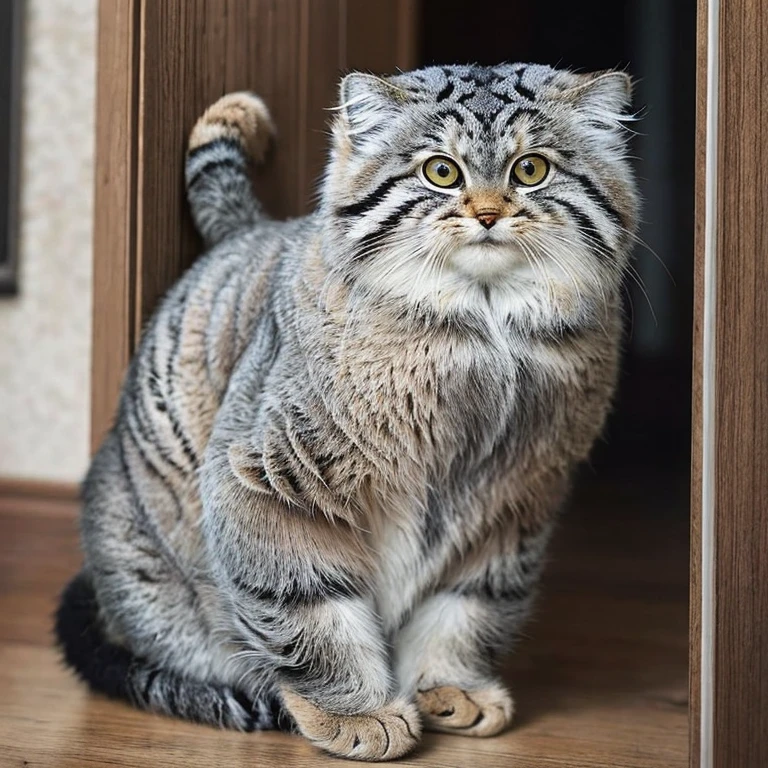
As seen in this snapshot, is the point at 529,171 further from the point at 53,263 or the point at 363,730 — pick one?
the point at 53,263

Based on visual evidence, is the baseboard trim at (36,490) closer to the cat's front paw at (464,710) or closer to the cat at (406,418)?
the cat at (406,418)

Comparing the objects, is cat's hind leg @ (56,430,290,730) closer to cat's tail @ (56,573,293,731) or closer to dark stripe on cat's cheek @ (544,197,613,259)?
cat's tail @ (56,573,293,731)

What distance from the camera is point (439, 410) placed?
1.20 m

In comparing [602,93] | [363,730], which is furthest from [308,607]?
[602,93]

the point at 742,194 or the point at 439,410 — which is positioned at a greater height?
the point at 742,194

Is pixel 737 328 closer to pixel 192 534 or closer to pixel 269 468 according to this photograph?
pixel 269 468

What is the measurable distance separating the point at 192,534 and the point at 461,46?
2603 mm

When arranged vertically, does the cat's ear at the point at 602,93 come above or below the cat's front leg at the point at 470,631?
above

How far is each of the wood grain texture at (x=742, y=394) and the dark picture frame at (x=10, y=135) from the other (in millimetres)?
1561

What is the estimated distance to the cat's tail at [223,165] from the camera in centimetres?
157

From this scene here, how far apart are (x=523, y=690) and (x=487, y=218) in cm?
74

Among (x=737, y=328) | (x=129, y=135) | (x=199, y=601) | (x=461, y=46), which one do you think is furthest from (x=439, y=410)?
(x=461, y=46)

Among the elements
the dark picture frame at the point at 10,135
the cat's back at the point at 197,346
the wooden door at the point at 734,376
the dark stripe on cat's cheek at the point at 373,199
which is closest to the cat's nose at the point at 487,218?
the dark stripe on cat's cheek at the point at 373,199

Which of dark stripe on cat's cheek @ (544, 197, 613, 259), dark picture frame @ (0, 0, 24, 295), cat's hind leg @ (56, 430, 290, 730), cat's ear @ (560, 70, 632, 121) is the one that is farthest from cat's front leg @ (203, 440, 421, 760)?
dark picture frame @ (0, 0, 24, 295)
